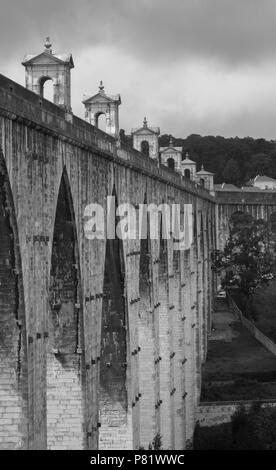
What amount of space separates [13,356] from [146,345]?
14852mm

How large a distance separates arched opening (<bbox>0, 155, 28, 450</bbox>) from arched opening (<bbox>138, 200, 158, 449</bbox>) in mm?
14273

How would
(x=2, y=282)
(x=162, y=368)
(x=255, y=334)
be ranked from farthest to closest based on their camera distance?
1. (x=255, y=334)
2. (x=162, y=368)
3. (x=2, y=282)

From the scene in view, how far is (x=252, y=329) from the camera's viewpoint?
61.1m

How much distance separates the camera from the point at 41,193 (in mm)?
16469

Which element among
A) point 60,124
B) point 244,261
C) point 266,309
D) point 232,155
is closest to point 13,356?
point 60,124

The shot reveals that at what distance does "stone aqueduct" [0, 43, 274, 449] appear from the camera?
1516 cm

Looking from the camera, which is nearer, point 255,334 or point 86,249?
point 86,249

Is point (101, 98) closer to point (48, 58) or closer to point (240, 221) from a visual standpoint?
point (48, 58)

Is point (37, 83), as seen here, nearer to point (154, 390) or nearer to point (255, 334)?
point (154, 390)

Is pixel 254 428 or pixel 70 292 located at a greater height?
pixel 70 292

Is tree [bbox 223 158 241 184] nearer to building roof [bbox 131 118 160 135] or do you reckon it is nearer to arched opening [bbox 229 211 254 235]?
arched opening [bbox 229 211 254 235]

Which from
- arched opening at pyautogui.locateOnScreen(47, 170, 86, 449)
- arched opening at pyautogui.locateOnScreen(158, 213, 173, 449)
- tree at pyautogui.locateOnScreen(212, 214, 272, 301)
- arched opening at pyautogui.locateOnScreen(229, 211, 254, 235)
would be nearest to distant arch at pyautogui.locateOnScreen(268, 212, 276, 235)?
arched opening at pyautogui.locateOnScreen(229, 211, 254, 235)

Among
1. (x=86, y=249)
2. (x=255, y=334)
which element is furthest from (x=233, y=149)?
(x=86, y=249)
